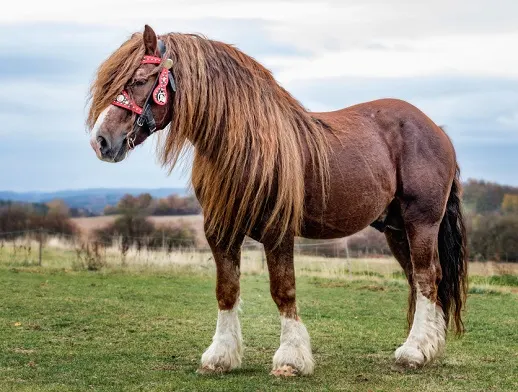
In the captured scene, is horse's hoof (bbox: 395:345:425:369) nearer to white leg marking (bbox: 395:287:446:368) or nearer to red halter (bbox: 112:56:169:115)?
white leg marking (bbox: 395:287:446:368)

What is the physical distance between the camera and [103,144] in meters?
5.93

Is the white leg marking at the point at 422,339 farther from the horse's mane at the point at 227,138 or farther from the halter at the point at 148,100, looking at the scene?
the halter at the point at 148,100

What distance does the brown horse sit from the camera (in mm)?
6109

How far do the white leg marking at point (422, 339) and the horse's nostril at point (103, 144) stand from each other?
3173 mm

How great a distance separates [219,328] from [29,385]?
A: 1.61 metres

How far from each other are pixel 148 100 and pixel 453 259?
11.6ft

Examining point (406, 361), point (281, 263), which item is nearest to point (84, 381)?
point (281, 263)

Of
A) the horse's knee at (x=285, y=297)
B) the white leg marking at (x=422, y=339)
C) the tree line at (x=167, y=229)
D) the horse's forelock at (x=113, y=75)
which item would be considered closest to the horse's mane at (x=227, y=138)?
the horse's forelock at (x=113, y=75)

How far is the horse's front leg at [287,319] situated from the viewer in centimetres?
635

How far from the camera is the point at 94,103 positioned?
20.1ft

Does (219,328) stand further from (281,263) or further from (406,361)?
(406,361)

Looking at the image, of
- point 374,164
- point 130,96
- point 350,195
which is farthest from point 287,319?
point 130,96

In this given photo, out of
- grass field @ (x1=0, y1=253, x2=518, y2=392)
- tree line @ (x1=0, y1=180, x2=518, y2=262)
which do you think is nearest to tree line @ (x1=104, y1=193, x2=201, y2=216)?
tree line @ (x1=0, y1=180, x2=518, y2=262)

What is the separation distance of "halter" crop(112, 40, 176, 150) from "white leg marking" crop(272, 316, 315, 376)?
1.90 m
